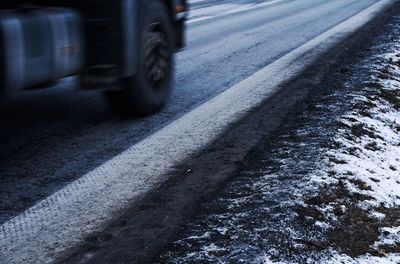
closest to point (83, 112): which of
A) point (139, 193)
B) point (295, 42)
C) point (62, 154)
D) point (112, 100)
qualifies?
point (112, 100)

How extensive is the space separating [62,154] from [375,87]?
3484 millimetres

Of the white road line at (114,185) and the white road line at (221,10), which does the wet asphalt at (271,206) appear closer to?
the white road line at (114,185)

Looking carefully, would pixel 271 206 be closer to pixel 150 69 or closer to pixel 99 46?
pixel 99 46

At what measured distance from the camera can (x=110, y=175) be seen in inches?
171

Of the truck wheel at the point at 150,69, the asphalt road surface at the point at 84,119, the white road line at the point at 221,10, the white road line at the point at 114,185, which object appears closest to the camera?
the white road line at the point at 114,185

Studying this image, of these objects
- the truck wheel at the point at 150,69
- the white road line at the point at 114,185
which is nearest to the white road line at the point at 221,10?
the truck wheel at the point at 150,69

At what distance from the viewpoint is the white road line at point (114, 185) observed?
3.36 meters

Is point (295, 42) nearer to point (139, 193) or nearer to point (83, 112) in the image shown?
point (83, 112)

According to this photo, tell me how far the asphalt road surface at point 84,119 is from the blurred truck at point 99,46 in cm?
33

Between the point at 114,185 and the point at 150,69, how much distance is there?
6.50 feet

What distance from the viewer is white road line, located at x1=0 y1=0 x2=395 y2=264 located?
132 inches

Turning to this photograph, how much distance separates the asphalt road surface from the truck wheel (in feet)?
0.41

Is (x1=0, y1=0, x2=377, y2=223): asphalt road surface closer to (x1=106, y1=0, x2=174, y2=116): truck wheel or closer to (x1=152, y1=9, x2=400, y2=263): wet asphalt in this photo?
(x1=106, y1=0, x2=174, y2=116): truck wheel

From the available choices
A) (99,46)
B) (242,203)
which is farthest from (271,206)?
(99,46)
